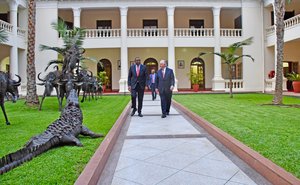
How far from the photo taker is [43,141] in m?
4.61

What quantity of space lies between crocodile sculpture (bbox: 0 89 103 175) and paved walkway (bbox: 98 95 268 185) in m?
0.80

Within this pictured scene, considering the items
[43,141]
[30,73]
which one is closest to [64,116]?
[43,141]

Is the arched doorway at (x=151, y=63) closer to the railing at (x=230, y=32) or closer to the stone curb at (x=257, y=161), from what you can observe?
the railing at (x=230, y=32)

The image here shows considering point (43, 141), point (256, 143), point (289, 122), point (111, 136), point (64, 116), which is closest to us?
point (43, 141)

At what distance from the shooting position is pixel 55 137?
4.82 m

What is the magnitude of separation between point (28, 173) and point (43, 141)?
106cm

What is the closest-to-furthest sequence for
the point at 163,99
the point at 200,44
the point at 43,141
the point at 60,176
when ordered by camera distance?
1. the point at 60,176
2. the point at 43,141
3. the point at 163,99
4. the point at 200,44

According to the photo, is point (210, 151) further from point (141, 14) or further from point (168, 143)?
point (141, 14)

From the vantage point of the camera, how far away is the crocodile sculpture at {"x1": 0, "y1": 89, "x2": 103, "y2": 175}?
386 centimetres

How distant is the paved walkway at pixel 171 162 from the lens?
376 cm

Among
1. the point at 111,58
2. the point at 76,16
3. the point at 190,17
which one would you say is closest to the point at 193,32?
the point at 190,17

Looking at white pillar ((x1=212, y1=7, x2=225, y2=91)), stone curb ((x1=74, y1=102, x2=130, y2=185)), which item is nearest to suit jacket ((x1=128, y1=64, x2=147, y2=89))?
stone curb ((x1=74, y1=102, x2=130, y2=185))

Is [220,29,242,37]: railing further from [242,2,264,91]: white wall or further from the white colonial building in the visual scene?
[242,2,264,91]: white wall

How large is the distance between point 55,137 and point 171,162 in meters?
1.93
